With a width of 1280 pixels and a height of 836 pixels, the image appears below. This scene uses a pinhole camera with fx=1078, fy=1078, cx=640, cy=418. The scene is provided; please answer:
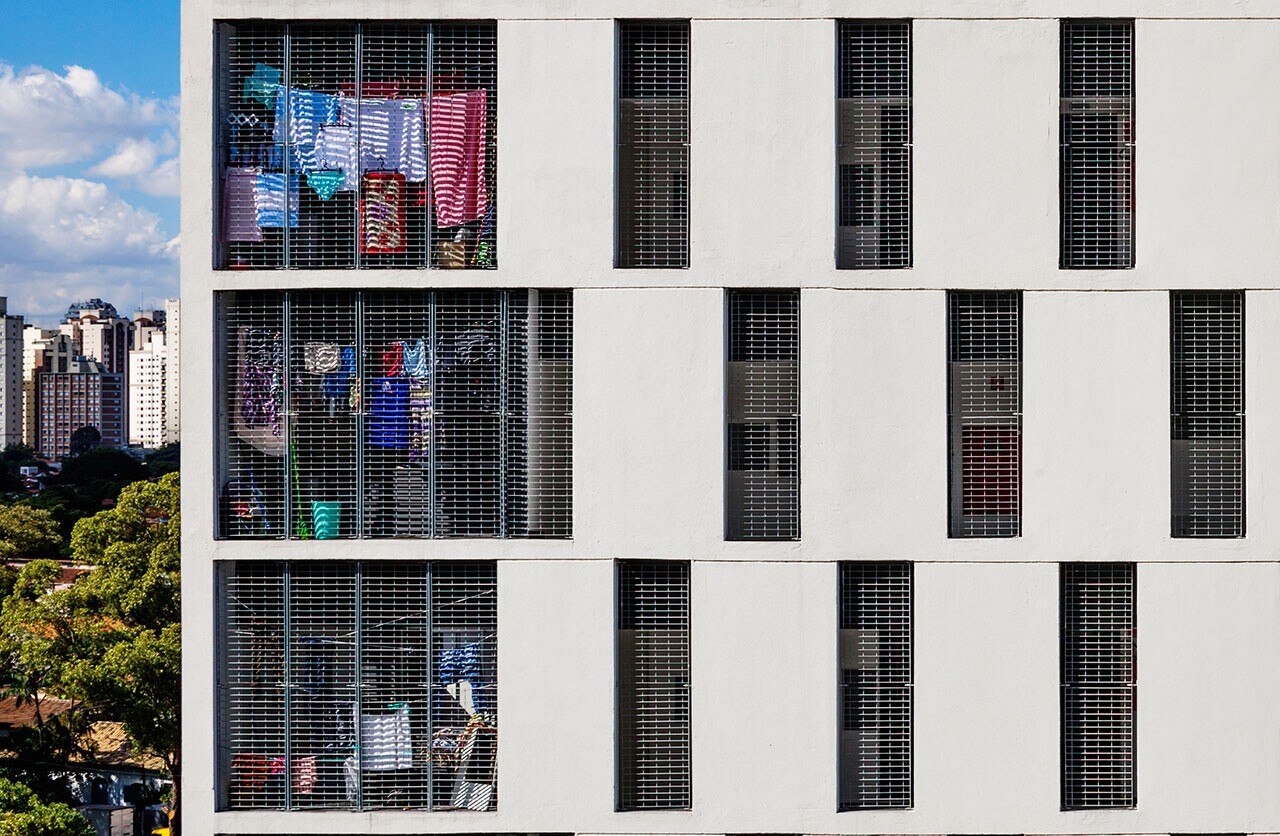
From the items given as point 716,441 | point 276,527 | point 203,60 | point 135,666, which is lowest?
point 135,666

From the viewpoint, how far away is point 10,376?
149375 mm

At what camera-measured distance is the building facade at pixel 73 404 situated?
503 feet

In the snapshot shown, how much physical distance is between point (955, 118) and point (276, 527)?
319 inches

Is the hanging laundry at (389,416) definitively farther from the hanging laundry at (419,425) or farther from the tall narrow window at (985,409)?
the tall narrow window at (985,409)

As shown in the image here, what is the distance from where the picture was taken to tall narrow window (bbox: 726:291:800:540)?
11.0 m

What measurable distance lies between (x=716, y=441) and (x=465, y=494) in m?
2.62

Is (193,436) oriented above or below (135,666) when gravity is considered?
above

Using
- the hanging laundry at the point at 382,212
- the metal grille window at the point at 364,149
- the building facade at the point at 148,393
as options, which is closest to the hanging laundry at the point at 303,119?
the metal grille window at the point at 364,149

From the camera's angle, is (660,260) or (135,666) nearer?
(660,260)

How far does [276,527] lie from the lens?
11125 mm

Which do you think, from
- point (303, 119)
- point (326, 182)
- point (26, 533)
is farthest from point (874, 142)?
point (26, 533)

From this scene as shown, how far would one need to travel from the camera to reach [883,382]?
426 inches

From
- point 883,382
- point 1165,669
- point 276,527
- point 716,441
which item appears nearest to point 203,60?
point 276,527

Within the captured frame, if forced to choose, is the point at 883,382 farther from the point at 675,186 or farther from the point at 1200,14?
the point at 1200,14
